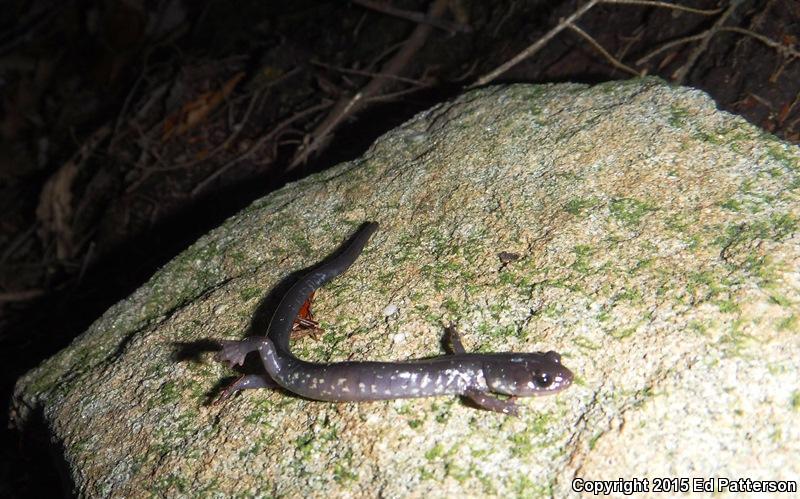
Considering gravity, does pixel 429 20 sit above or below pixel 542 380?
above

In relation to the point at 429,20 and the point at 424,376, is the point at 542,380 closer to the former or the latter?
the point at 424,376

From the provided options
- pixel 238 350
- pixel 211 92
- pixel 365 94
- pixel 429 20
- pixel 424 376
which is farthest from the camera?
pixel 211 92

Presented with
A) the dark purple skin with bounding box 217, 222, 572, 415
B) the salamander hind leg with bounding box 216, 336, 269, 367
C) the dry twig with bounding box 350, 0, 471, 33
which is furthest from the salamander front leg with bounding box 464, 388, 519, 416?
the dry twig with bounding box 350, 0, 471, 33

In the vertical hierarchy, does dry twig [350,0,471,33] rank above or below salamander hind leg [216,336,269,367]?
above

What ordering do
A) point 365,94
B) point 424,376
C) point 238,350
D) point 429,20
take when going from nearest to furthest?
point 424,376 < point 238,350 < point 365,94 < point 429,20

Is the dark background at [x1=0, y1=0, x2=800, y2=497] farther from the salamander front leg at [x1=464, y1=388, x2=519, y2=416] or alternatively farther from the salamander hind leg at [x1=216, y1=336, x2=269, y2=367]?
the salamander front leg at [x1=464, y1=388, x2=519, y2=416]

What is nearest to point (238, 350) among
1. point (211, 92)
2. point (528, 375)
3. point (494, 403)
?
point (494, 403)

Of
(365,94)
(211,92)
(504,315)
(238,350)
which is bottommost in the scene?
(211,92)
